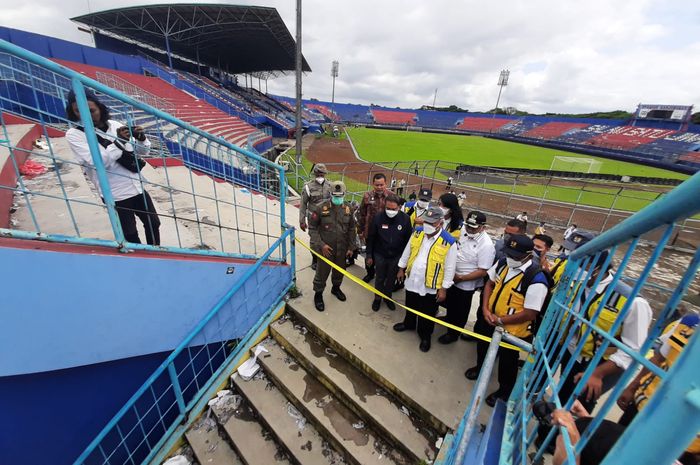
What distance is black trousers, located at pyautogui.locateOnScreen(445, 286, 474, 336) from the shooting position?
349 cm

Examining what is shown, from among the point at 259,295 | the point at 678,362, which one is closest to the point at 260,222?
the point at 259,295

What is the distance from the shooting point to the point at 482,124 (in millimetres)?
64375

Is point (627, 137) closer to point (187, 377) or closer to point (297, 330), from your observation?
point (297, 330)

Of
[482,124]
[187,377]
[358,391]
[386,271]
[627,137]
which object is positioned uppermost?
[482,124]

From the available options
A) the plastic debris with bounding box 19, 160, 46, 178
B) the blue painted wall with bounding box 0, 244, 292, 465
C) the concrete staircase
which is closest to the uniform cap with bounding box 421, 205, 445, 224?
the concrete staircase

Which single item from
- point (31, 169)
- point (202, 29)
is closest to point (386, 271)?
point (31, 169)

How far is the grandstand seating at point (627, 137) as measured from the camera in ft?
132

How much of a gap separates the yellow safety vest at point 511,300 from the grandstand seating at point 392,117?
248ft

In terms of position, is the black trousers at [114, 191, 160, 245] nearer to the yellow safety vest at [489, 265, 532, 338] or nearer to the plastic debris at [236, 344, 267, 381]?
the plastic debris at [236, 344, 267, 381]

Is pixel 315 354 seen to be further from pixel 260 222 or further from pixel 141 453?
pixel 260 222

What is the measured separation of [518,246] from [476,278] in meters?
0.79

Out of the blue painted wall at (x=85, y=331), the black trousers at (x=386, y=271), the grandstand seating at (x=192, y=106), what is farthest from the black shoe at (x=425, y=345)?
the grandstand seating at (x=192, y=106)

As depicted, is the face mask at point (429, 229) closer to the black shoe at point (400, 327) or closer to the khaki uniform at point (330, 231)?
the khaki uniform at point (330, 231)

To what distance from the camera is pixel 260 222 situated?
598 cm
